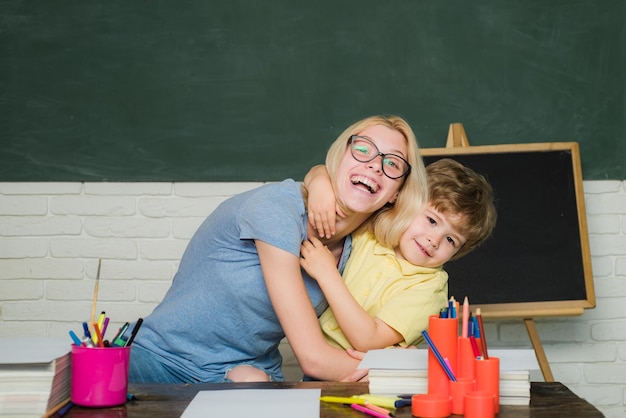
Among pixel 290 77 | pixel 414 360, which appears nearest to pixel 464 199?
pixel 414 360

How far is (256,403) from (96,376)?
267 mm

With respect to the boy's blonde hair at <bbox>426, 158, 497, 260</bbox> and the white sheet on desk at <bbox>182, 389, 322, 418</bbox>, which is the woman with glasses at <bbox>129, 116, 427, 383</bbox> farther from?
the white sheet on desk at <bbox>182, 389, 322, 418</bbox>

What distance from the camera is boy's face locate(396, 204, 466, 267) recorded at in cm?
198

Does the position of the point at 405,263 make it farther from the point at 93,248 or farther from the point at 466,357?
the point at 93,248

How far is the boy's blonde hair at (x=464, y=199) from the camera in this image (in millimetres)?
1976

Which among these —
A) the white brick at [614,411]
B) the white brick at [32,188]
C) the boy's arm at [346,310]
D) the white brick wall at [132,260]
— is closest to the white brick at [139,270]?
the white brick wall at [132,260]

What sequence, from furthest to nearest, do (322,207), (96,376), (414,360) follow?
(322,207) → (414,360) → (96,376)

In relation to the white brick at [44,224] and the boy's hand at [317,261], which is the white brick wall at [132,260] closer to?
the white brick at [44,224]

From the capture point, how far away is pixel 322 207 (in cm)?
188

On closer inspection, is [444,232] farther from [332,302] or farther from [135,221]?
Result: [135,221]

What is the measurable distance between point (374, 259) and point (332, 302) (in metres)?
0.22

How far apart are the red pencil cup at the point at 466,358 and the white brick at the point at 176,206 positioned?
6.17 feet

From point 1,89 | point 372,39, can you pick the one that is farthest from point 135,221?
point 372,39

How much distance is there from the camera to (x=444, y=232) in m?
1.98
